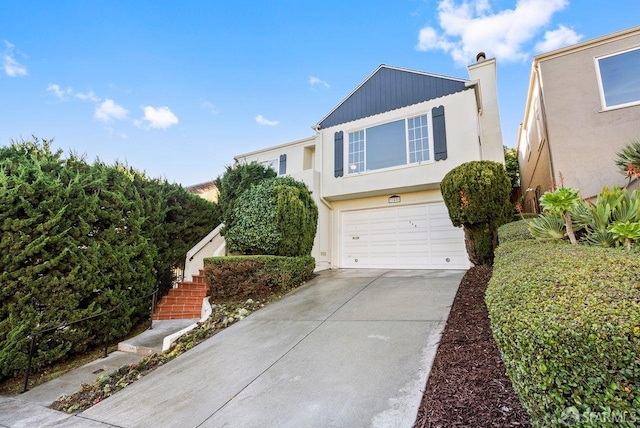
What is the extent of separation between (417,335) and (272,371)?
190cm

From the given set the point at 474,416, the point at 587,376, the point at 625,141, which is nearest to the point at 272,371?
the point at 474,416

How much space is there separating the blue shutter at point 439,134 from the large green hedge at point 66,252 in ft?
26.9

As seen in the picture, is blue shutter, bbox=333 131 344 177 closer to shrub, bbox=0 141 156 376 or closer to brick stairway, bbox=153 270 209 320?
brick stairway, bbox=153 270 209 320

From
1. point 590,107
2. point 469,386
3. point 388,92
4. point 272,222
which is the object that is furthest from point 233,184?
point 590,107

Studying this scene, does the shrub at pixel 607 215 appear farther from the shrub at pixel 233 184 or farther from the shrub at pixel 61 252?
the shrub at pixel 61 252

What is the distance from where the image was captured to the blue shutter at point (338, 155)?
10898 mm

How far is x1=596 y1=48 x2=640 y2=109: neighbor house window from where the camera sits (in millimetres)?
7004

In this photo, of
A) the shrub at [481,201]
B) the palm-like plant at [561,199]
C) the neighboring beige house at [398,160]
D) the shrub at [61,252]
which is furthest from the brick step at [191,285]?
the palm-like plant at [561,199]

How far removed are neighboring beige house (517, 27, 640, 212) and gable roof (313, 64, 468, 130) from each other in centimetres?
240

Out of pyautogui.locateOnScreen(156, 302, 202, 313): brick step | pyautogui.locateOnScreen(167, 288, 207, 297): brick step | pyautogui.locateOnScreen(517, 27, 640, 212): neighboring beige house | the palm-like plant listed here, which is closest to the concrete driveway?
the palm-like plant

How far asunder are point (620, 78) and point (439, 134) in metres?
4.13

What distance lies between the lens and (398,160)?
10.0 metres

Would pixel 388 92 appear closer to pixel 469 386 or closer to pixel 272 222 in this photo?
pixel 272 222

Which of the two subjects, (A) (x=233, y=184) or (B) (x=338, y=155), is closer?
(A) (x=233, y=184)
